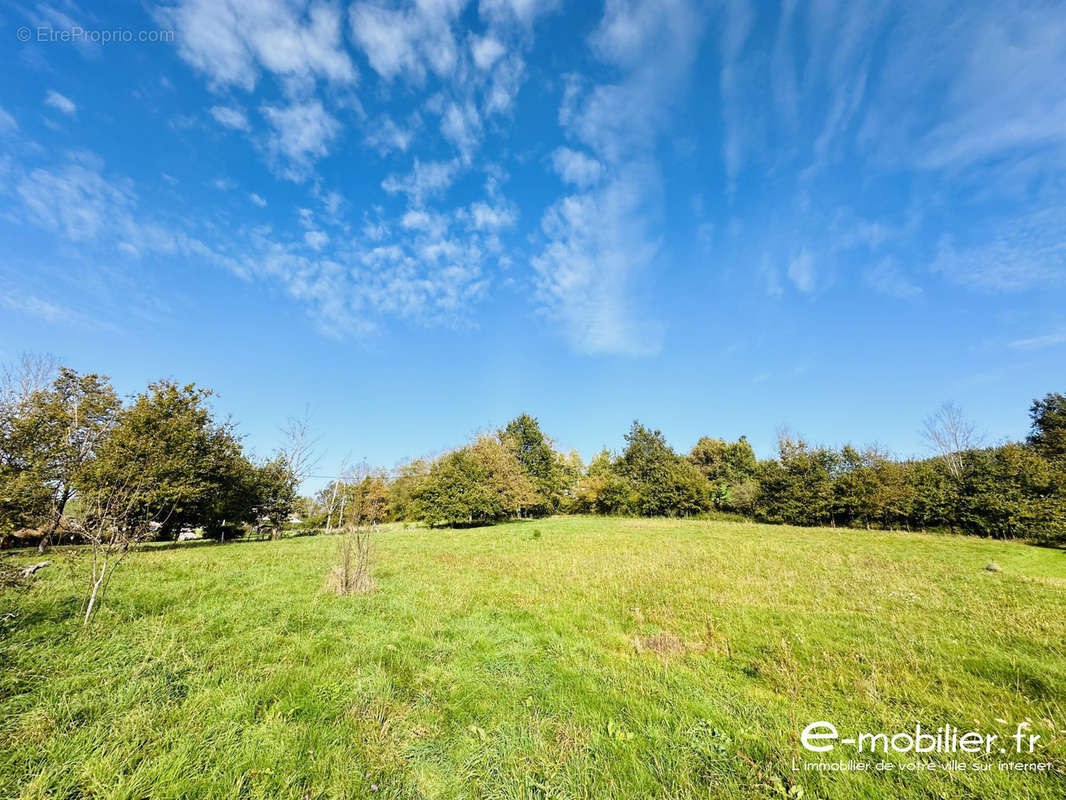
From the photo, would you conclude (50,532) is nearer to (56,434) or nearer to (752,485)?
(56,434)

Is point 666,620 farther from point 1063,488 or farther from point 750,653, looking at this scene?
point 1063,488

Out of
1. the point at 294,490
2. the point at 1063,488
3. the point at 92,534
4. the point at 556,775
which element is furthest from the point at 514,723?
the point at 1063,488

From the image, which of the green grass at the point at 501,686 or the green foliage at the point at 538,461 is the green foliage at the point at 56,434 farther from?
the green foliage at the point at 538,461

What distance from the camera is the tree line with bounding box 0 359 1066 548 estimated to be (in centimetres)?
1398

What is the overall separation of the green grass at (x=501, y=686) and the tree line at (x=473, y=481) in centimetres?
234

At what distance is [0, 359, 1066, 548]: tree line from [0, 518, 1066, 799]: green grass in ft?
7.66

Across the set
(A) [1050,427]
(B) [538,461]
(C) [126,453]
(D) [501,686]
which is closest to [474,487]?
(B) [538,461]

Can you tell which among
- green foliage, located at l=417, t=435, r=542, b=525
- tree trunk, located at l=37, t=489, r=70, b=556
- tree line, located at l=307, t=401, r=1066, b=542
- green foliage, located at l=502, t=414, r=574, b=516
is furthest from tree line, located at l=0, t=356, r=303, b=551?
green foliage, located at l=502, t=414, r=574, b=516

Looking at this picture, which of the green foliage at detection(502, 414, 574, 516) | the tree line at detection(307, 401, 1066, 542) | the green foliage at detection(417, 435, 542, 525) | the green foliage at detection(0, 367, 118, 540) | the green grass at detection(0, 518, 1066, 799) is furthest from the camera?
the green foliage at detection(502, 414, 574, 516)

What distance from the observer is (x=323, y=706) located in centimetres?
423

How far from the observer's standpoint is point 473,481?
32750mm

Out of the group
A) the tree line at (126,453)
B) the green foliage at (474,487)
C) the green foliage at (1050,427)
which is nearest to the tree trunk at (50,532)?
the tree line at (126,453)

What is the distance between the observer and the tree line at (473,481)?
14.0 meters

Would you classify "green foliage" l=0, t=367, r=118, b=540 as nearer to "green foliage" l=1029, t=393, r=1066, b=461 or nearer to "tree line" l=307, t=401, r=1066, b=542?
"tree line" l=307, t=401, r=1066, b=542
